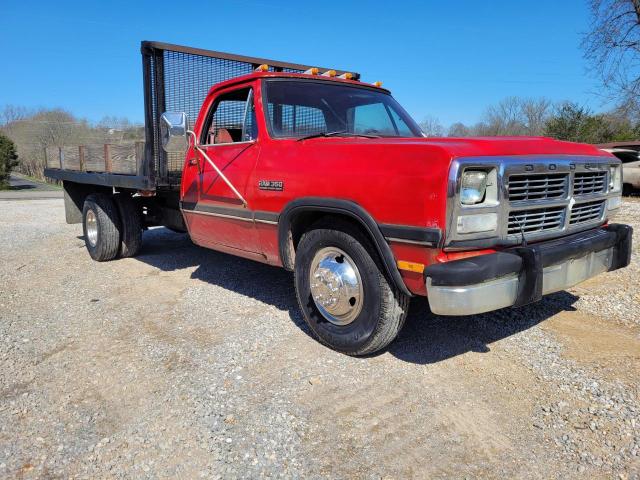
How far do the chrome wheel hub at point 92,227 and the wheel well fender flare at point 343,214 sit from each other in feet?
13.4

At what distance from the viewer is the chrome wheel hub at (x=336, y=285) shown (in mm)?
3383

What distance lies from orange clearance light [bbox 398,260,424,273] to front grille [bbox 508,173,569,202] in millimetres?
667

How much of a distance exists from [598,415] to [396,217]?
156cm

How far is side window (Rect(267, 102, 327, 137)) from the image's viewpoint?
4.09 meters

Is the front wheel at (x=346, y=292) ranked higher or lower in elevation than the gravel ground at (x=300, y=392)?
higher

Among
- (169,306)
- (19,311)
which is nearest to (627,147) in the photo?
(169,306)

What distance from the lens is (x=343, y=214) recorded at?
3.30 m

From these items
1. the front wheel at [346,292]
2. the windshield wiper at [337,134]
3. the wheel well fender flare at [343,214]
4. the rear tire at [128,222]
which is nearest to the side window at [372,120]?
the windshield wiper at [337,134]

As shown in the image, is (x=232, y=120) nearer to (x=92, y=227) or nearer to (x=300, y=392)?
(x=300, y=392)

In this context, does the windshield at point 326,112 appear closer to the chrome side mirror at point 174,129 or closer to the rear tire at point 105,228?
the chrome side mirror at point 174,129

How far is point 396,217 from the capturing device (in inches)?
116

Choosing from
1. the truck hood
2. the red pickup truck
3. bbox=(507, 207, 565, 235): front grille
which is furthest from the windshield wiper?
bbox=(507, 207, 565, 235): front grille

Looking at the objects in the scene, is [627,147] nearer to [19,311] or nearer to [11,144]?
[19,311]

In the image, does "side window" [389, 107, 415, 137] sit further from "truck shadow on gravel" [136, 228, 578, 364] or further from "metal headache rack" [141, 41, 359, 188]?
"metal headache rack" [141, 41, 359, 188]
